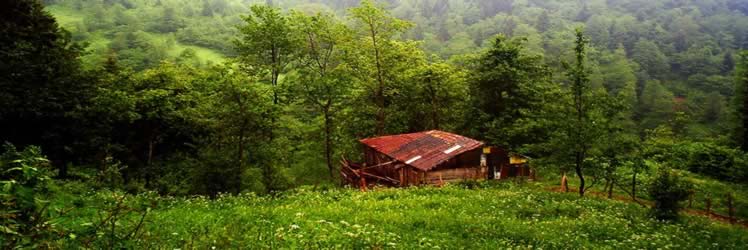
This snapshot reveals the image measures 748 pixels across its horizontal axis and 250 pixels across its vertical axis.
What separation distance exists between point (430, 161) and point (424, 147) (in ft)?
8.99

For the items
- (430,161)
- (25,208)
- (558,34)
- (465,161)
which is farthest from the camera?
(558,34)

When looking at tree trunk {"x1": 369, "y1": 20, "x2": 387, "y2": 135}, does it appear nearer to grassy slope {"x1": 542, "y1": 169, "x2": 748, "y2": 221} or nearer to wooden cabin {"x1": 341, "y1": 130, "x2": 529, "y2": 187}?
wooden cabin {"x1": 341, "y1": 130, "x2": 529, "y2": 187}

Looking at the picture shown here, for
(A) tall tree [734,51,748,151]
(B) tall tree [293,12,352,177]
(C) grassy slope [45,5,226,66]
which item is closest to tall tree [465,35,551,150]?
(B) tall tree [293,12,352,177]

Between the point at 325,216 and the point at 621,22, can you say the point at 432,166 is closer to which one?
the point at 325,216

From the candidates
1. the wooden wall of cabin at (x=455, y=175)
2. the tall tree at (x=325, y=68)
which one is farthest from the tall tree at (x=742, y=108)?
the tall tree at (x=325, y=68)

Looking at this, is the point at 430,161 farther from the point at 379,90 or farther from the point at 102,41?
the point at 102,41

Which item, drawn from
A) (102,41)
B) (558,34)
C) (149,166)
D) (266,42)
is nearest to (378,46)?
(266,42)

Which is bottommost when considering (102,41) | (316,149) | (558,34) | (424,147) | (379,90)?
(316,149)

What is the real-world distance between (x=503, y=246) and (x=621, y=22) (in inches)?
6576

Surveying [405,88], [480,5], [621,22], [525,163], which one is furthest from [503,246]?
[480,5]

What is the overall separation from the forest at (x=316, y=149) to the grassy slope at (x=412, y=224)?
0.32 feet

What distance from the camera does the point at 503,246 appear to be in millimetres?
12312

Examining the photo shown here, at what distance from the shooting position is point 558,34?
14012cm

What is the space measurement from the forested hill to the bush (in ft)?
251
